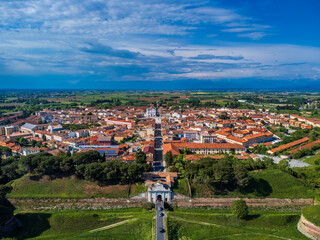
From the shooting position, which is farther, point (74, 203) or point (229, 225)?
point (74, 203)

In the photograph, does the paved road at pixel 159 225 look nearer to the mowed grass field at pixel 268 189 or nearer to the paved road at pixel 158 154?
the mowed grass field at pixel 268 189

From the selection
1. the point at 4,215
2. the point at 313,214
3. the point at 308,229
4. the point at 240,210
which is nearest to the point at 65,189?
the point at 4,215

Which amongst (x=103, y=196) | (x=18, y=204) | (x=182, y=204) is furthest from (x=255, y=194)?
(x=18, y=204)

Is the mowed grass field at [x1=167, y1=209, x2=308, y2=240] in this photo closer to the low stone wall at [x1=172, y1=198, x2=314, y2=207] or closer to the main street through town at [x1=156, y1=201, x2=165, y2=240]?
the main street through town at [x1=156, y1=201, x2=165, y2=240]

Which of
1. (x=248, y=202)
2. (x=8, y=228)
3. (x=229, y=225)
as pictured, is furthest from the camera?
(x=248, y=202)

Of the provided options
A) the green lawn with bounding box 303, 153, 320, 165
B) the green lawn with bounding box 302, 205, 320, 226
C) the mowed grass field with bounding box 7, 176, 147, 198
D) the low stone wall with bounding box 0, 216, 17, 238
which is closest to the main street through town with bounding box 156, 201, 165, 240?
the mowed grass field with bounding box 7, 176, 147, 198

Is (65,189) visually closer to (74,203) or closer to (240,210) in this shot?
(74,203)
